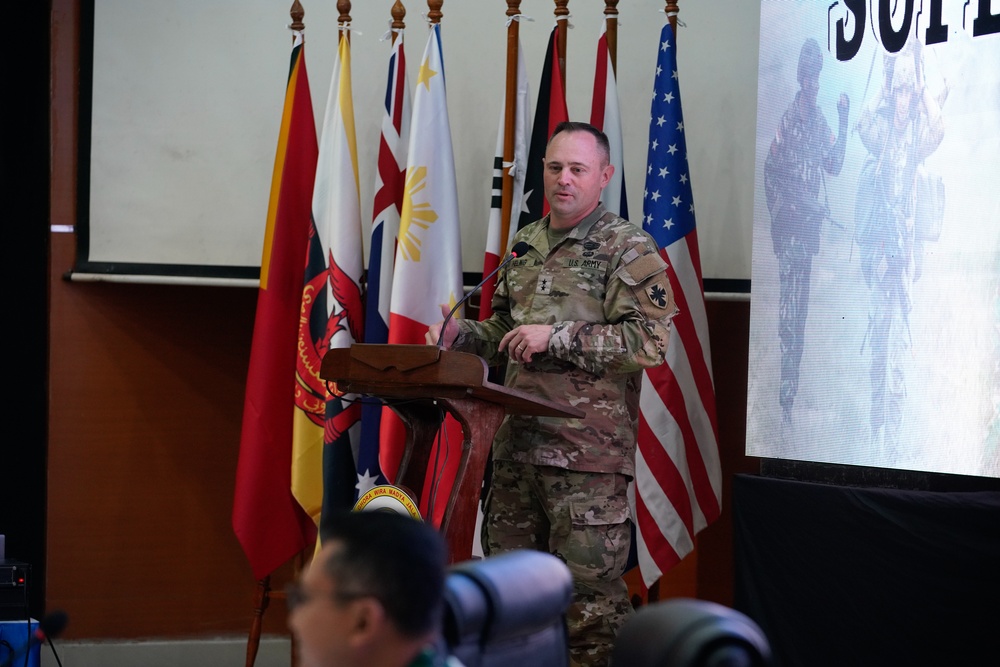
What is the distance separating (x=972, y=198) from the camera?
2.60 m

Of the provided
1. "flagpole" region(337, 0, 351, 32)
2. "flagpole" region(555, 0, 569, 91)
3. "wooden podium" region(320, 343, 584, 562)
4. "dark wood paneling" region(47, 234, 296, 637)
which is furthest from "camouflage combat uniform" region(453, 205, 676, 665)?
"dark wood paneling" region(47, 234, 296, 637)

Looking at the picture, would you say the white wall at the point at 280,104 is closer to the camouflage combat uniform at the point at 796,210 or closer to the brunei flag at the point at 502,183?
the brunei flag at the point at 502,183

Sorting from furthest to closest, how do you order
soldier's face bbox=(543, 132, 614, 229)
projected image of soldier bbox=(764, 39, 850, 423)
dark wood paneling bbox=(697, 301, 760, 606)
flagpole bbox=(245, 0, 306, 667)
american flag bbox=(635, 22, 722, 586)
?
1. dark wood paneling bbox=(697, 301, 760, 606)
2. flagpole bbox=(245, 0, 306, 667)
3. american flag bbox=(635, 22, 722, 586)
4. projected image of soldier bbox=(764, 39, 850, 423)
5. soldier's face bbox=(543, 132, 614, 229)

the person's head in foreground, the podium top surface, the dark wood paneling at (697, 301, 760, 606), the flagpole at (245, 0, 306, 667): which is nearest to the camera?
the person's head in foreground

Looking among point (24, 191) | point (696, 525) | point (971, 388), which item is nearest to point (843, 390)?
point (971, 388)

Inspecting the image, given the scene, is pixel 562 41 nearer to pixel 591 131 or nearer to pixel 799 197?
pixel 591 131

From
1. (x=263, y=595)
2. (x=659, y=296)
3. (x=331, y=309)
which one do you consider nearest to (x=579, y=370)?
(x=659, y=296)

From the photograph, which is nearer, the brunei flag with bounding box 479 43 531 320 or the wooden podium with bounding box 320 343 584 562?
the wooden podium with bounding box 320 343 584 562

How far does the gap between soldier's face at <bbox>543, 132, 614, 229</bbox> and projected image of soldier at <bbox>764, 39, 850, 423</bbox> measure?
56 centimetres

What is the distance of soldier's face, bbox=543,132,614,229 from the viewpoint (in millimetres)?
2875

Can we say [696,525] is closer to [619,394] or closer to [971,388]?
[619,394]

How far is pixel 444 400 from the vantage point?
2.39 m

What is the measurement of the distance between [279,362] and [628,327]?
1537 millimetres

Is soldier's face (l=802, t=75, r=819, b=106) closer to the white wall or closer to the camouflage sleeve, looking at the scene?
the camouflage sleeve
